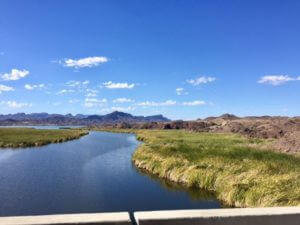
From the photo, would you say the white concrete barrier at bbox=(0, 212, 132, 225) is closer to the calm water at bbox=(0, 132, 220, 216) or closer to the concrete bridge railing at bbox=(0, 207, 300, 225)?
the concrete bridge railing at bbox=(0, 207, 300, 225)

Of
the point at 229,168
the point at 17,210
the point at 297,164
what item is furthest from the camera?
the point at 297,164

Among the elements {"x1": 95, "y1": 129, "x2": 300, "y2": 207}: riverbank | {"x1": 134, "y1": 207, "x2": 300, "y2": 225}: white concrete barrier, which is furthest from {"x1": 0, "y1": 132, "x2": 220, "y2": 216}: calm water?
{"x1": 134, "y1": 207, "x2": 300, "y2": 225}: white concrete barrier

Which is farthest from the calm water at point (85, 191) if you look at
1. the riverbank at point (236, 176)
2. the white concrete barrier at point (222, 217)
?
the white concrete barrier at point (222, 217)

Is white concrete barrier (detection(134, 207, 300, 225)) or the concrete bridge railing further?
white concrete barrier (detection(134, 207, 300, 225))

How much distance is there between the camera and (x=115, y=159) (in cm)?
4331

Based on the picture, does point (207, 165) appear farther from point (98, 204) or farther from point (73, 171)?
point (73, 171)

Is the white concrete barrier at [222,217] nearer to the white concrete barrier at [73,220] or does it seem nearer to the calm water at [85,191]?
the white concrete barrier at [73,220]

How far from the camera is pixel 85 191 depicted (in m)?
25.0

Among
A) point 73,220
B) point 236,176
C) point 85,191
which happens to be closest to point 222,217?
point 73,220

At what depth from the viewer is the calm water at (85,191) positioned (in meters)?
20.6

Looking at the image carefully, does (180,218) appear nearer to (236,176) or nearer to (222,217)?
(222,217)

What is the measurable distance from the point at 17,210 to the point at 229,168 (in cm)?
1319

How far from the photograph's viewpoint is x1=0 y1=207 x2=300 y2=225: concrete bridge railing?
15.0 ft

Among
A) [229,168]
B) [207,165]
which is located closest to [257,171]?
[229,168]
